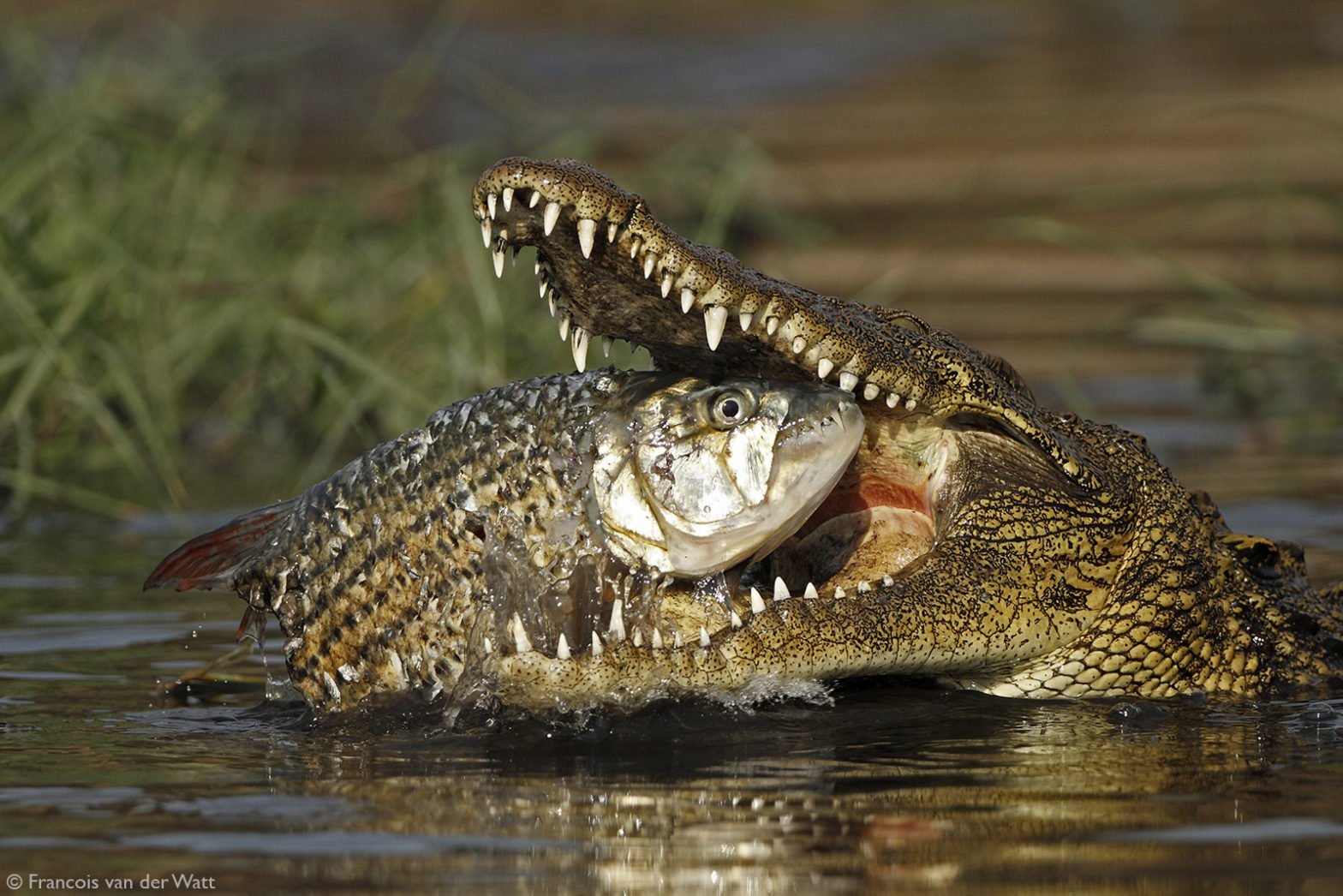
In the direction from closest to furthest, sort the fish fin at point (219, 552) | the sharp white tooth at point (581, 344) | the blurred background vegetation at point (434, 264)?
the sharp white tooth at point (581, 344) → the fish fin at point (219, 552) → the blurred background vegetation at point (434, 264)

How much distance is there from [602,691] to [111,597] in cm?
203

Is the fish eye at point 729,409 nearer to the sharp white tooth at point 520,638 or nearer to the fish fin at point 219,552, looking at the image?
the sharp white tooth at point 520,638

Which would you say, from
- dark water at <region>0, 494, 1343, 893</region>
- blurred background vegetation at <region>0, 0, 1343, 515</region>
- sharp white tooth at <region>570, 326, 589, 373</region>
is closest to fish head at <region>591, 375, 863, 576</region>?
sharp white tooth at <region>570, 326, 589, 373</region>

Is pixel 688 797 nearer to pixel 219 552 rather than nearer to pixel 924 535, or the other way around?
pixel 924 535

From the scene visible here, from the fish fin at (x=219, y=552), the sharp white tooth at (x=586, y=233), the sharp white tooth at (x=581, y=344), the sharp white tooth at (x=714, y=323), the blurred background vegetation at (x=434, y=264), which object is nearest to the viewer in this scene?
the sharp white tooth at (x=586, y=233)

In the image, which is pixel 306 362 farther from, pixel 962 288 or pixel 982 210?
pixel 982 210

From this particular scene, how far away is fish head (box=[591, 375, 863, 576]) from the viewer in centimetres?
340

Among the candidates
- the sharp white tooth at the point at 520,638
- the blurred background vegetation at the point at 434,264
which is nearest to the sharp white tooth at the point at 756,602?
the sharp white tooth at the point at 520,638

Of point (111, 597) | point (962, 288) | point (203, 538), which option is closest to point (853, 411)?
point (203, 538)

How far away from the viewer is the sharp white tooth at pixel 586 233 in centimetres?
316

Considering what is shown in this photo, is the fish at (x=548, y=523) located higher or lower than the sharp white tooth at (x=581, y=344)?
lower

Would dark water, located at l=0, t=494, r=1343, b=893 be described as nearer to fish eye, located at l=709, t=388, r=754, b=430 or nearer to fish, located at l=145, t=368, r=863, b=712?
fish, located at l=145, t=368, r=863, b=712

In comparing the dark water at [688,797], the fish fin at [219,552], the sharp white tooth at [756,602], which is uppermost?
the fish fin at [219,552]

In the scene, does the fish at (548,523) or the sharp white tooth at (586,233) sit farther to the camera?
the fish at (548,523)
